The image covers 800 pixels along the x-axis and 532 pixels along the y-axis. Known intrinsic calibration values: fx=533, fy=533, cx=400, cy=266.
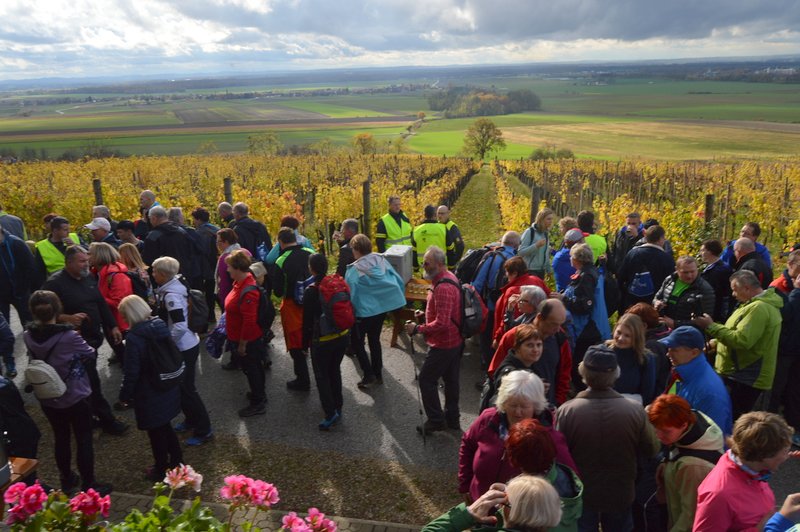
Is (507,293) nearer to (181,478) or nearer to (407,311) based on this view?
(407,311)

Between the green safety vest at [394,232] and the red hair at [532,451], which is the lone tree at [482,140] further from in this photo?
the red hair at [532,451]

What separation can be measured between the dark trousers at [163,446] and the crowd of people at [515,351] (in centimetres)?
2

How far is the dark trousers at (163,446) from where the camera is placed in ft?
15.1

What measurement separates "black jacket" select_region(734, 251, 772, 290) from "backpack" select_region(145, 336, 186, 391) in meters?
5.58

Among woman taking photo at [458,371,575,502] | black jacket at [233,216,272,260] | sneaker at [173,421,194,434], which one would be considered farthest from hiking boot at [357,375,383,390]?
woman taking photo at [458,371,575,502]

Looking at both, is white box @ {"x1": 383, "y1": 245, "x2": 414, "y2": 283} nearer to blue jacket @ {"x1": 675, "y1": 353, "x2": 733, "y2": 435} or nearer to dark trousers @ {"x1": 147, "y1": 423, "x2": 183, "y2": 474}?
dark trousers @ {"x1": 147, "y1": 423, "x2": 183, "y2": 474}

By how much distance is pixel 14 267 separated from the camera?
21.7ft

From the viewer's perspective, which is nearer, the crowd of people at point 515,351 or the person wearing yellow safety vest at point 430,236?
the crowd of people at point 515,351

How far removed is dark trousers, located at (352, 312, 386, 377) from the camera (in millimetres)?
6062

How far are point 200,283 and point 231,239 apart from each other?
175 centimetres

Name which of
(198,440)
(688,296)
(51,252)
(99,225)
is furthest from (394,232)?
(51,252)

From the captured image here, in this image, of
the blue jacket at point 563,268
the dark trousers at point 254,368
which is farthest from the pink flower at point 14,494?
the blue jacket at point 563,268

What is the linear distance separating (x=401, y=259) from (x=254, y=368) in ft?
8.09

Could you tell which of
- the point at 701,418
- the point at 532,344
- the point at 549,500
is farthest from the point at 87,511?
the point at 701,418
